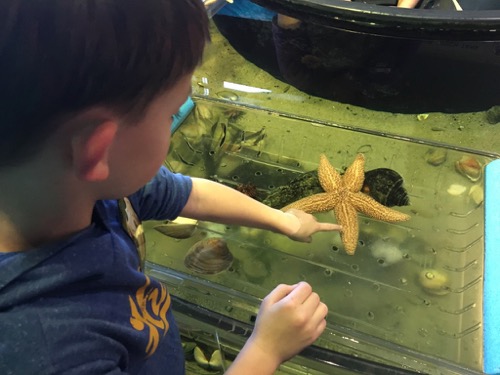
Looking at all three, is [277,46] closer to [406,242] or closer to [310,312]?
[406,242]

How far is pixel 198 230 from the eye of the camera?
3.66ft

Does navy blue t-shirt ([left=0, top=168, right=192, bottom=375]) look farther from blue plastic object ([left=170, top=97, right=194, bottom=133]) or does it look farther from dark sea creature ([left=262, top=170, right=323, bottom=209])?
blue plastic object ([left=170, top=97, right=194, bottom=133])

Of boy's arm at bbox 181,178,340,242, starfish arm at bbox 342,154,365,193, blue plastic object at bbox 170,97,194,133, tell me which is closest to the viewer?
boy's arm at bbox 181,178,340,242

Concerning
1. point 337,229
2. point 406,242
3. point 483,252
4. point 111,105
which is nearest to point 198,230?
point 337,229

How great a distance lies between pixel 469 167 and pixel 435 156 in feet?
0.26

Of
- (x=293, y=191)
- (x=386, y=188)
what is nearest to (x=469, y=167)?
(x=386, y=188)

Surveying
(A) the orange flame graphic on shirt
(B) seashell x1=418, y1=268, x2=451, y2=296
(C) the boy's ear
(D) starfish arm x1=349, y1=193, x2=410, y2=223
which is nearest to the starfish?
(D) starfish arm x1=349, y1=193, x2=410, y2=223

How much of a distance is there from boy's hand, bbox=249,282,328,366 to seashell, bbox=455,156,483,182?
2.20 ft

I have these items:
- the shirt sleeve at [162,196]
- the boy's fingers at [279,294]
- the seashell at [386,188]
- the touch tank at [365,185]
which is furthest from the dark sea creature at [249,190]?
the boy's fingers at [279,294]

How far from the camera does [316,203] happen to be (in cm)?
109

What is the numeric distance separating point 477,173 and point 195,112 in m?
0.70

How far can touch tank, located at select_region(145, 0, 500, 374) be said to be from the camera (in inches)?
35.9

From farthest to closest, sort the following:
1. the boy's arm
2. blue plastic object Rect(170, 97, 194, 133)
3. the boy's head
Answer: blue plastic object Rect(170, 97, 194, 133) < the boy's arm < the boy's head

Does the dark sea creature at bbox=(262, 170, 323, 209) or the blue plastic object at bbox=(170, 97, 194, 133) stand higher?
the blue plastic object at bbox=(170, 97, 194, 133)
